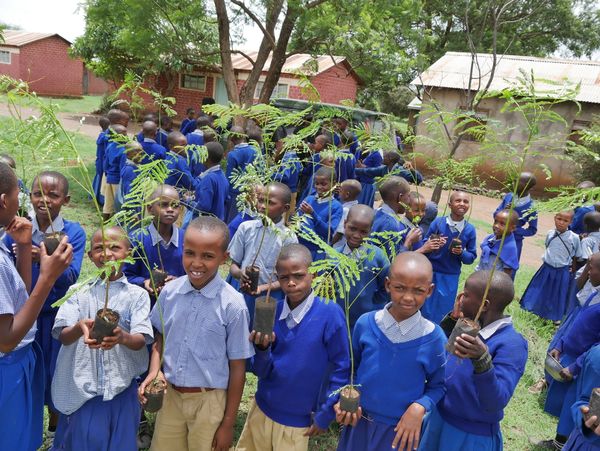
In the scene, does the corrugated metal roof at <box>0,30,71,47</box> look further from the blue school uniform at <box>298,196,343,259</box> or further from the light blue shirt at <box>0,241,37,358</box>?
the light blue shirt at <box>0,241,37,358</box>

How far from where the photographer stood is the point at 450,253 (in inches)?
176

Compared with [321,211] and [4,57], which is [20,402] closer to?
[321,211]

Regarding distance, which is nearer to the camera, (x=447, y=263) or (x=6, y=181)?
Answer: (x=6, y=181)

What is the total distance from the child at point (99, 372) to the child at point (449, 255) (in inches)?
111

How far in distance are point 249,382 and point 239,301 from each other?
1.61 metres

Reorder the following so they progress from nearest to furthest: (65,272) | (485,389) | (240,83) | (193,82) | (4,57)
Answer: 1. (485,389)
2. (65,272)
3. (240,83)
4. (193,82)
5. (4,57)

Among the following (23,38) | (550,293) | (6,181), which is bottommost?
(550,293)

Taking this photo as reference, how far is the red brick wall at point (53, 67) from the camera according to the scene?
1129 inches

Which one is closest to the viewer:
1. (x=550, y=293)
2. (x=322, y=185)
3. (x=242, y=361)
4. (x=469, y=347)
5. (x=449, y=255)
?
(x=469, y=347)

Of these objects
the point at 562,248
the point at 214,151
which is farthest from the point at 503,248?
the point at 214,151

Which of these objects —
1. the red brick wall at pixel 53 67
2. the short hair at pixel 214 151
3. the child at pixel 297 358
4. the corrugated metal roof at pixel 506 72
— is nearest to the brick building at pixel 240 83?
the corrugated metal roof at pixel 506 72

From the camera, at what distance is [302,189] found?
26.7ft

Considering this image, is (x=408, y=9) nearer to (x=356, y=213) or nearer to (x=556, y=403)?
(x=356, y=213)

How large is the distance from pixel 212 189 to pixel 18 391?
11.3ft
